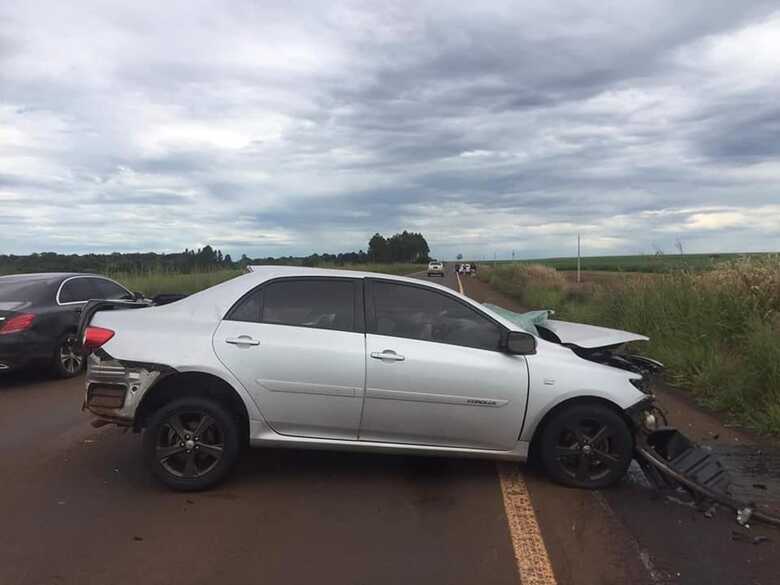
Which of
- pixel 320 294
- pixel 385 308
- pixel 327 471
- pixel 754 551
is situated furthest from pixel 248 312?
pixel 754 551

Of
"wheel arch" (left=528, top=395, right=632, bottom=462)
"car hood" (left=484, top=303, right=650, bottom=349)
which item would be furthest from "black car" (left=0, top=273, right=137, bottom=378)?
"wheel arch" (left=528, top=395, right=632, bottom=462)

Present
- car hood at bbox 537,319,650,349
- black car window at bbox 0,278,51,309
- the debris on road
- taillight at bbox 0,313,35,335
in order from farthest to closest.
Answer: black car window at bbox 0,278,51,309
taillight at bbox 0,313,35,335
car hood at bbox 537,319,650,349
the debris on road

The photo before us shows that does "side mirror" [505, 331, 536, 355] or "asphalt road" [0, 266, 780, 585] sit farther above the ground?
"side mirror" [505, 331, 536, 355]

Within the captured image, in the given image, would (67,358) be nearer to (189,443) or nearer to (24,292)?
(24,292)

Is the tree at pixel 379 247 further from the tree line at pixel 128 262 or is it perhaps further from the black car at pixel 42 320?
the black car at pixel 42 320

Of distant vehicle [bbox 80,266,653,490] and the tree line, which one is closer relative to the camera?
distant vehicle [bbox 80,266,653,490]

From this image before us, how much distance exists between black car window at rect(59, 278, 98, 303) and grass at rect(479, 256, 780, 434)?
8591 millimetres

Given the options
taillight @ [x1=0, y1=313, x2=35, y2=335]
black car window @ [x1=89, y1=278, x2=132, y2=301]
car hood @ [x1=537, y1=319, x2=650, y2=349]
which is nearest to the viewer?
car hood @ [x1=537, y1=319, x2=650, y2=349]

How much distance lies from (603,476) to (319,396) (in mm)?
2200

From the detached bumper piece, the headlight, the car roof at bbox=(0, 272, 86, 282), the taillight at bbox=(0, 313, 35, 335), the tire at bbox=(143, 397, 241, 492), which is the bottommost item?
the detached bumper piece

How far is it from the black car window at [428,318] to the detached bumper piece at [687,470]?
1.48m

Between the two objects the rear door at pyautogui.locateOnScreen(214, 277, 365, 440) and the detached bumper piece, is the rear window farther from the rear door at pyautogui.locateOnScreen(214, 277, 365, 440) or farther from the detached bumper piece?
the detached bumper piece

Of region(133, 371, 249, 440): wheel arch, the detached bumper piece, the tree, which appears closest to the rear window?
region(133, 371, 249, 440): wheel arch

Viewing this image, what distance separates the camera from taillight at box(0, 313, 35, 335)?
336 inches
